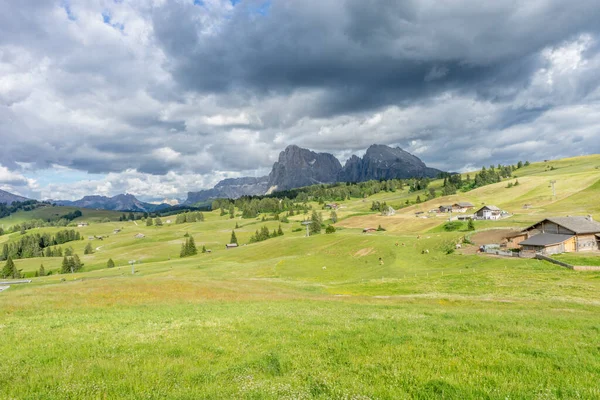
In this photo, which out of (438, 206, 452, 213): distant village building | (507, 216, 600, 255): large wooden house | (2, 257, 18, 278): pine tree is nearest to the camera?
(507, 216, 600, 255): large wooden house

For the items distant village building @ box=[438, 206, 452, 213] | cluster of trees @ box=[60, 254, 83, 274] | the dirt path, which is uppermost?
distant village building @ box=[438, 206, 452, 213]

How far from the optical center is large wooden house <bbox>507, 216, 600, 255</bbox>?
257 ft

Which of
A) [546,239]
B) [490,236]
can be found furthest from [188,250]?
[546,239]

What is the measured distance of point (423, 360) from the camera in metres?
11.0

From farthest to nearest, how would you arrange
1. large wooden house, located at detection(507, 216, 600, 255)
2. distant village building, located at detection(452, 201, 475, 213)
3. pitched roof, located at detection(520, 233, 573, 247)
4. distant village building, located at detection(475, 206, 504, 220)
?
distant village building, located at detection(452, 201, 475, 213)
distant village building, located at detection(475, 206, 504, 220)
large wooden house, located at detection(507, 216, 600, 255)
pitched roof, located at detection(520, 233, 573, 247)

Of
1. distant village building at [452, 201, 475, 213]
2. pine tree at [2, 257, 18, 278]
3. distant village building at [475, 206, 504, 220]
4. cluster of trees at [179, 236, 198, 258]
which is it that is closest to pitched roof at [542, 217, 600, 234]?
distant village building at [475, 206, 504, 220]

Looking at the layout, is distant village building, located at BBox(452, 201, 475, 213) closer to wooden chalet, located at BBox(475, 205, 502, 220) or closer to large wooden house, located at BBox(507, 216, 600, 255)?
wooden chalet, located at BBox(475, 205, 502, 220)

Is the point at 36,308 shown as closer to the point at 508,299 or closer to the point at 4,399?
the point at 4,399

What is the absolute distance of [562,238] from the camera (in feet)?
260

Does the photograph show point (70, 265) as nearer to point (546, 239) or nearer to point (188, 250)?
point (188, 250)

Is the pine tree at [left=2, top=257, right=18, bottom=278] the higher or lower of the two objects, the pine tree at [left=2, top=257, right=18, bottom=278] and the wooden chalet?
the lower

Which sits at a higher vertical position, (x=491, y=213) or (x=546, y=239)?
(x=546, y=239)

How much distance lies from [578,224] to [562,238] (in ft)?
34.4

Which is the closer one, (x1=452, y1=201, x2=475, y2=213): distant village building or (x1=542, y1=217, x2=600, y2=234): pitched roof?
(x1=542, y1=217, x2=600, y2=234): pitched roof
